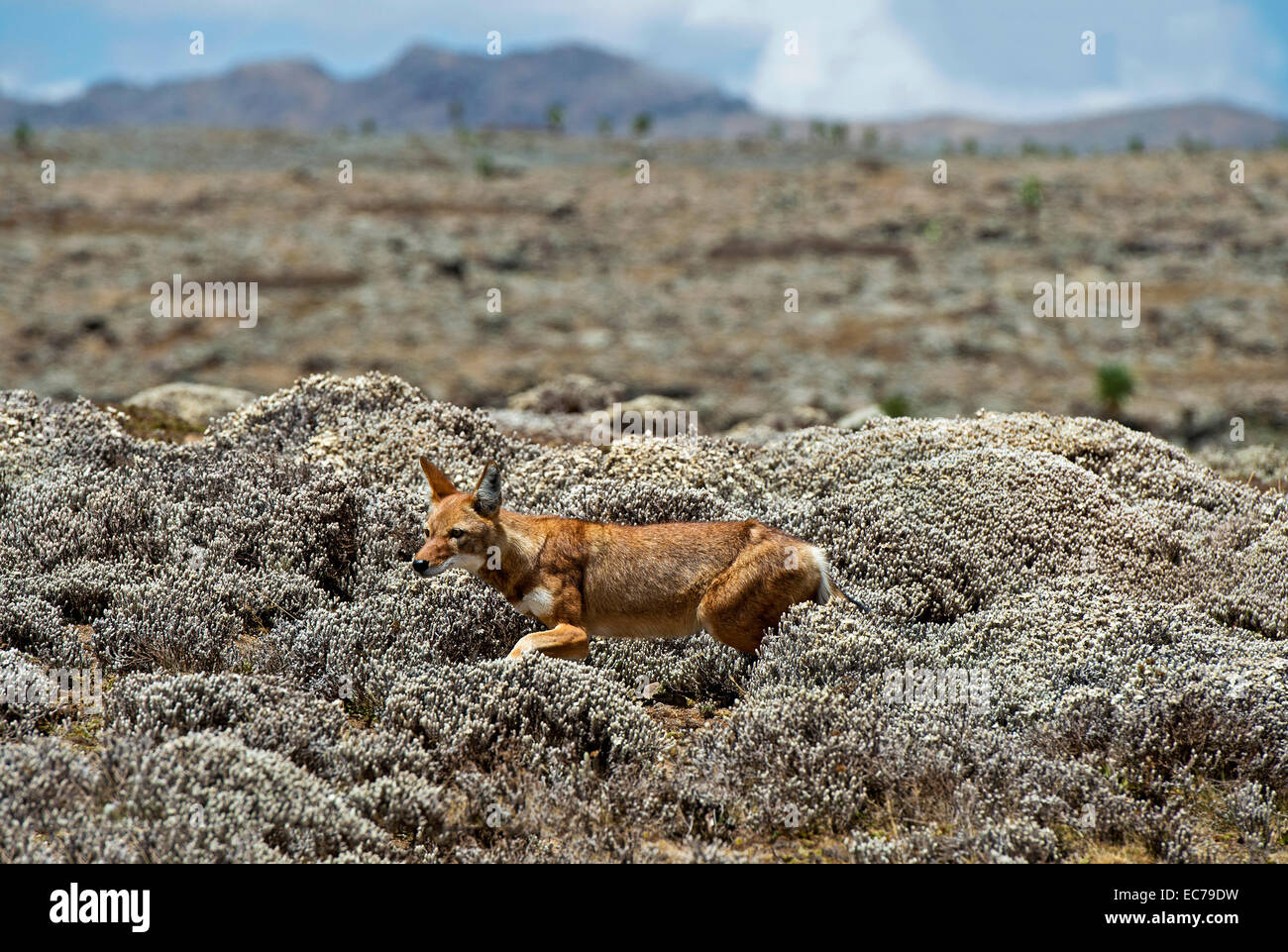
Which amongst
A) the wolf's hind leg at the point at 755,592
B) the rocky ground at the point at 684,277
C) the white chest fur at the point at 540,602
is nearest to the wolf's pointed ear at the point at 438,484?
the white chest fur at the point at 540,602

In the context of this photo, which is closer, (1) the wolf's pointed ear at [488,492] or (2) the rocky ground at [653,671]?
(2) the rocky ground at [653,671]

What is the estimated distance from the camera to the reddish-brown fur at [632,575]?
6.50 meters

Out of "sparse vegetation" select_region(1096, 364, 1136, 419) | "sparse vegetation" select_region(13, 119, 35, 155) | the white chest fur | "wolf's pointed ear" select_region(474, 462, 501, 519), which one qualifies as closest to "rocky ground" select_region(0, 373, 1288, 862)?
the white chest fur

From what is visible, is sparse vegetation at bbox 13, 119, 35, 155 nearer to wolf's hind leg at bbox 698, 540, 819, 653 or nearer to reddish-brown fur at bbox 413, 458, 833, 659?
reddish-brown fur at bbox 413, 458, 833, 659

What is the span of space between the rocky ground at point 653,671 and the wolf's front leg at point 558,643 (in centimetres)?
18

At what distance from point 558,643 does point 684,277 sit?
186 ft

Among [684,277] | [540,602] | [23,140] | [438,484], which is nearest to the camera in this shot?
[540,602]

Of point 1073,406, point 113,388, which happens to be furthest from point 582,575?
point 113,388

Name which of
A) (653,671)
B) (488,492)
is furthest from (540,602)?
(653,671)

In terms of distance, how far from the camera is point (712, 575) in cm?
667

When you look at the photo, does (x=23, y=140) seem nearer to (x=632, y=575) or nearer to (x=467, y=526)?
(x=467, y=526)

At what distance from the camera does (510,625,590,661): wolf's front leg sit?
6340 millimetres

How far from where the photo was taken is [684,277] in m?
61.8

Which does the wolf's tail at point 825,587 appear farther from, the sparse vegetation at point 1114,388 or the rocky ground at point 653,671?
the sparse vegetation at point 1114,388
